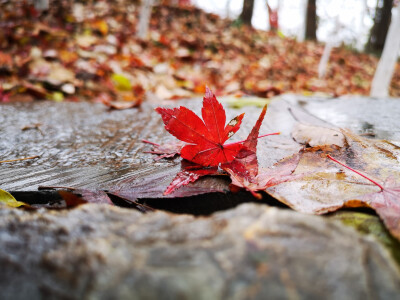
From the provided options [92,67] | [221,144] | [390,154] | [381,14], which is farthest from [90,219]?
[381,14]

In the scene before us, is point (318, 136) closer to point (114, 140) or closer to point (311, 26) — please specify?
point (114, 140)

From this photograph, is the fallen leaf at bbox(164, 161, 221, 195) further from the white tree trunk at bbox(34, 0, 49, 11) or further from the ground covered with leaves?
the white tree trunk at bbox(34, 0, 49, 11)

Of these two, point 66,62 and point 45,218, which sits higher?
point 66,62

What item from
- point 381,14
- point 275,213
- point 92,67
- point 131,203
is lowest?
point 131,203

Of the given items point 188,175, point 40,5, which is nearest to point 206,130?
point 188,175

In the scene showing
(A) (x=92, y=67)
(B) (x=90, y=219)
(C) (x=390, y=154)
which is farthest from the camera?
(A) (x=92, y=67)

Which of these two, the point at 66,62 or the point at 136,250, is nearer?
the point at 136,250

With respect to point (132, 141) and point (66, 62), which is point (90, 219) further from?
point (66, 62)
